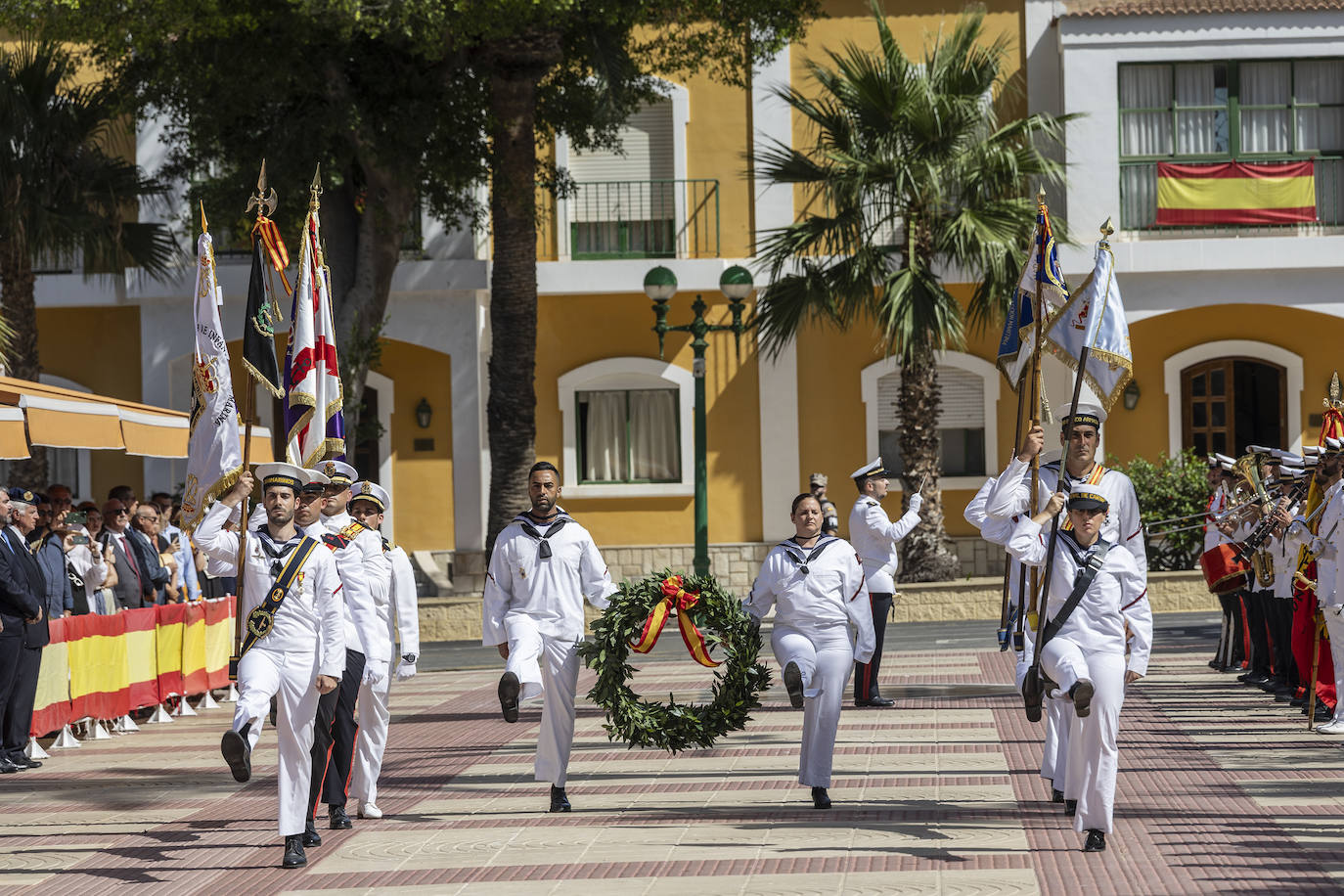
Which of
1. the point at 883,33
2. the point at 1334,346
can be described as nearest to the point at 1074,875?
the point at 883,33

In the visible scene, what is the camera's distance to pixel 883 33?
907 inches

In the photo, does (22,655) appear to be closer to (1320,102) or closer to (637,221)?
(637,221)

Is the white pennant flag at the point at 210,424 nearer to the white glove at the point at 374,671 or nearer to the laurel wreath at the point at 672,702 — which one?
the white glove at the point at 374,671

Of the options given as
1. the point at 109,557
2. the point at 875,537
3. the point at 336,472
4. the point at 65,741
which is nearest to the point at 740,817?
the point at 336,472

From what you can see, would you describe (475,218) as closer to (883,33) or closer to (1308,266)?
(883,33)

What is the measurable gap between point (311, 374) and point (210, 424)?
1.26 meters

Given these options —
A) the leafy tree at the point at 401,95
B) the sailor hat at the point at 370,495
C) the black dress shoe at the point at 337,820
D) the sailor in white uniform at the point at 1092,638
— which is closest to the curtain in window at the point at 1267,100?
the leafy tree at the point at 401,95

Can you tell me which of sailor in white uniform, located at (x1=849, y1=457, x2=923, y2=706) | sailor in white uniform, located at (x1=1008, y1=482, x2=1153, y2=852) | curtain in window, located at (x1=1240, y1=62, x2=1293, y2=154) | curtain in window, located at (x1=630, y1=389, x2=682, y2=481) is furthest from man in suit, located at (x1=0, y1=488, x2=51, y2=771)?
curtain in window, located at (x1=1240, y1=62, x2=1293, y2=154)

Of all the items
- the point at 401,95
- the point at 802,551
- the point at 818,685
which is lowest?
the point at 818,685

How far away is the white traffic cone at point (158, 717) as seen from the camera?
15.8 meters

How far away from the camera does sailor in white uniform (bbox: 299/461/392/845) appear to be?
9.43 metres

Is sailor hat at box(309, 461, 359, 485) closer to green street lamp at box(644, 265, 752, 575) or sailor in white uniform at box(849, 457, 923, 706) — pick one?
sailor in white uniform at box(849, 457, 923, 706)

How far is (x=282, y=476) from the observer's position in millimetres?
8977

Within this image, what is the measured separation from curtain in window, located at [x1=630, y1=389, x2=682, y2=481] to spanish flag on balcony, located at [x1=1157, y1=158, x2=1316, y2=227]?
7995mm
